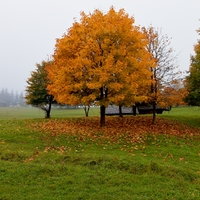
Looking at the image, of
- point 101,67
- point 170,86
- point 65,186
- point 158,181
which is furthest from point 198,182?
point 170,86

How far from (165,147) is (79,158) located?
5060mm

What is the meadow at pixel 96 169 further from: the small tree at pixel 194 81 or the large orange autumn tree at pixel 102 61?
the small tree at pixel 194 81

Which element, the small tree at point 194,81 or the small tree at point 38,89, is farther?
the small tree at point 38,89

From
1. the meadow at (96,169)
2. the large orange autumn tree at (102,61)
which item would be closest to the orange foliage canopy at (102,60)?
the large orange autumn tree at (102,61)

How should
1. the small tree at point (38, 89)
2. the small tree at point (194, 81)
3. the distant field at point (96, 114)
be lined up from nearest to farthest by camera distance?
the small tree at point (194, 81)
the small tree at point (38, 89)
the distant field at point (96, 114)

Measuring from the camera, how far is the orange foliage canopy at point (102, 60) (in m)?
14.5

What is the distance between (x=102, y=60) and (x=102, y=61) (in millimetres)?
63

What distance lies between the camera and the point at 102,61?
14.9 m

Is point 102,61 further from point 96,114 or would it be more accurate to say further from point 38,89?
point 96,114

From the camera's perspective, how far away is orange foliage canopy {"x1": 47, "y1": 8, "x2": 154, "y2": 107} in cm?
1450

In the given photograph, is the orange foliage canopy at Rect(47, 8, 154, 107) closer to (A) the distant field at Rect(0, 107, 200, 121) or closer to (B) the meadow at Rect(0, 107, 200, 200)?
(B) the meadow at Rect(0, 107, 200, 200)

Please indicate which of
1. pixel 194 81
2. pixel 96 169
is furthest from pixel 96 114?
pixel 96 169

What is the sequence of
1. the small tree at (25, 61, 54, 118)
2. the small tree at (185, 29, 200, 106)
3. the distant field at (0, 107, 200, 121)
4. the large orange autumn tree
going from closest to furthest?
1. the large orange autumn tree
2. the small tree at (185, 29, 200, 106)
3. the small tree at (25, 61, 54, 118)
4. the distant field at (0, 107, 200, 121)

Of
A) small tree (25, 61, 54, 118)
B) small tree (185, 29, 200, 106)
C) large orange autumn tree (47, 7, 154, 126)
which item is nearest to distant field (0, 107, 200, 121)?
small tree (185, 29, 200, 106)
